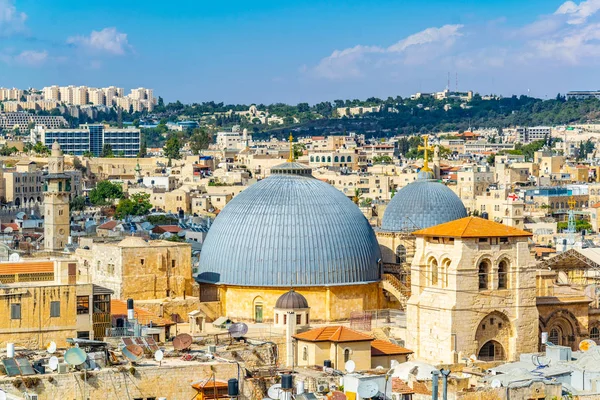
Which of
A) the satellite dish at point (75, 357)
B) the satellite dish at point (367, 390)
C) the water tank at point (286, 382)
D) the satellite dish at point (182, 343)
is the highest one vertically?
the satellite dish at point (75, 357)

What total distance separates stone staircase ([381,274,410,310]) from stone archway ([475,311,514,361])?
14.8 ft

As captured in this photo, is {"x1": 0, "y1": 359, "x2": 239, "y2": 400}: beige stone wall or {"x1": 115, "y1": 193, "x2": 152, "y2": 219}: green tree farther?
{"x1": 115, "y1": 193, "x2": 152, "y2": 219}: green tree

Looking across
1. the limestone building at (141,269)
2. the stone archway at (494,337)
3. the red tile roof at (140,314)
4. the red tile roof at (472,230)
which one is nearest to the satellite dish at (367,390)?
the red tile roof at (140,314)

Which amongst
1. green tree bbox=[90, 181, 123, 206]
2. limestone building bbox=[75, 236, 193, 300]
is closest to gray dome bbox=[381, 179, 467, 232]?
limestone building bbox=[75, 236, 193, 300]

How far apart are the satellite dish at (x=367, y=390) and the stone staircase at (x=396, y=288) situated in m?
19.6

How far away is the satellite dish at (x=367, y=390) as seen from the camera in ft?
87.0

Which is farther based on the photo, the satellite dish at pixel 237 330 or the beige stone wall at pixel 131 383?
the satellite dish at pixel 237 330

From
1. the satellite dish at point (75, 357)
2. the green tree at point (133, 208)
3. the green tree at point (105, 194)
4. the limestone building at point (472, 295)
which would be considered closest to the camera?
the satellite dish at point (75, 357)

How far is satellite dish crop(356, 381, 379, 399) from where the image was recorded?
26.5 meters

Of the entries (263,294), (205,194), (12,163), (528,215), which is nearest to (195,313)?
(263,294)

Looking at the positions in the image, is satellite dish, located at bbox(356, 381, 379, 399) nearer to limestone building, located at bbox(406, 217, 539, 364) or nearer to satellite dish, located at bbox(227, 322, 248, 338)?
satellite dish, located at bbox(227, 322, 248, 338)

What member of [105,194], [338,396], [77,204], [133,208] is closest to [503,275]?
[338,396]

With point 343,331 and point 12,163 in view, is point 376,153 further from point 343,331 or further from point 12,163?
point 343,331

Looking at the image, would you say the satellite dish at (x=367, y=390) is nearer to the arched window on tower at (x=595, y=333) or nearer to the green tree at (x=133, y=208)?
the arched window on tower at (x=595, y=333)
